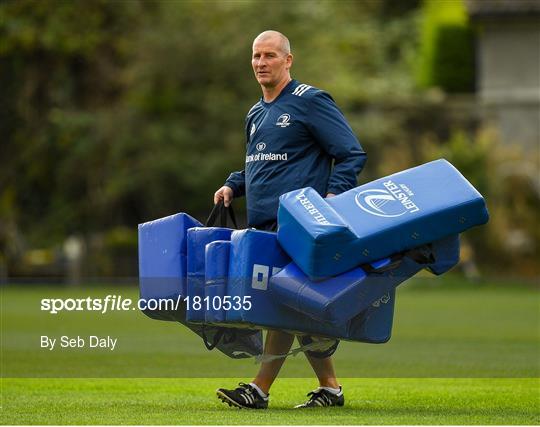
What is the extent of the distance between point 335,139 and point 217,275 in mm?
1087

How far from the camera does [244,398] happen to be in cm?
851

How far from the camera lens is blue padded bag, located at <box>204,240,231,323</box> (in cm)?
796

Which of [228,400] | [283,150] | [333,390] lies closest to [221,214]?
[283,150]

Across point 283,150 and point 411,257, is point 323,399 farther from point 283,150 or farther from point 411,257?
point 283,150

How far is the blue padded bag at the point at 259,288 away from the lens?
25.8 feet

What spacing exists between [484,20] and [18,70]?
12310 millimetres

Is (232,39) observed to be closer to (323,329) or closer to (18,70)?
(18,70)

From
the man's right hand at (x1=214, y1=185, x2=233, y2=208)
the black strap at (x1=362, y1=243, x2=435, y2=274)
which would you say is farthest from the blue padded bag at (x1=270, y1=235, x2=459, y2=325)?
the man's right hand at (x1=214, y1=185, x2=233, y2=208)

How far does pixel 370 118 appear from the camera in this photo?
39.6 m

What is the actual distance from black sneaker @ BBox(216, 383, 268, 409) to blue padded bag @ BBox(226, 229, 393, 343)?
0.60 metres

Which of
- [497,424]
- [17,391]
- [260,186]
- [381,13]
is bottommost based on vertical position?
[381,13]

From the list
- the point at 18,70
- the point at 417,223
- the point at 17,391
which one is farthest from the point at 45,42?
the point at 417,223

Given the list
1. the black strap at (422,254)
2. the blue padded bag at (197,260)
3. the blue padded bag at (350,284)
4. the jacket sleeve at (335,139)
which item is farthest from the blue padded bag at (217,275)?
the black strap at (422,254)

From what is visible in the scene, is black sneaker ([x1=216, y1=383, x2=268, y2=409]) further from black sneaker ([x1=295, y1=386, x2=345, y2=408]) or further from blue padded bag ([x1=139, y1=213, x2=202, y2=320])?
blue padded bag ([x1=139, y1=213, x2=202, y2=320])
